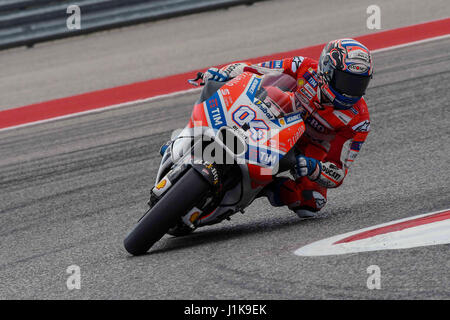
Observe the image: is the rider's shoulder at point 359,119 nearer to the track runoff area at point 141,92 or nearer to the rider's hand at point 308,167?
the rider's hand at point 308,167

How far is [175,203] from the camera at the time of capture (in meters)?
4.59

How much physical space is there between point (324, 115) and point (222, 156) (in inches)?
36.1

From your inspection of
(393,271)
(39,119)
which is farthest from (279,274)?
(39,119)

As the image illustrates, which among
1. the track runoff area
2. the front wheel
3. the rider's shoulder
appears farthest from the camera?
the track runoff area

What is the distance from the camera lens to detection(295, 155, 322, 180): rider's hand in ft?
16.8

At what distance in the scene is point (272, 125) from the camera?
4980mm

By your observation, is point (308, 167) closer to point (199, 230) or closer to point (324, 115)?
point (324, 115)

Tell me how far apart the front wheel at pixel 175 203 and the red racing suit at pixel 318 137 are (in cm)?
96

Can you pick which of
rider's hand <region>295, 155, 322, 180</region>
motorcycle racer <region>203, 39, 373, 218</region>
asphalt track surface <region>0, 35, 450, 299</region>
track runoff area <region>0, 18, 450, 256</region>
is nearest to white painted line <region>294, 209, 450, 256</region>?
asphalt track surface <region>0, 35, 450, 299</region>

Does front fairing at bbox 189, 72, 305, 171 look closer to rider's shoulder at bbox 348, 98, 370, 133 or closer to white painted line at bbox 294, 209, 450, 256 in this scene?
rider's shoulder at bbox 348, 98, 370, 133

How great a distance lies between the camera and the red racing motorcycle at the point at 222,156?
15.3 feet

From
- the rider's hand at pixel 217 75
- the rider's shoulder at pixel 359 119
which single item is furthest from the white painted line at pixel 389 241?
the rider's hand at pixel 217 75

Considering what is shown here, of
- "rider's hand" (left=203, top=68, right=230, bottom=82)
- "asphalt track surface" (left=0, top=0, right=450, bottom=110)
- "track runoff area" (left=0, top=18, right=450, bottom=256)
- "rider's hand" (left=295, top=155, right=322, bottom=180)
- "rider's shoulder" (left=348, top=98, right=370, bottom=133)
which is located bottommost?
"asphalt track surface" (left=0, top=0, right=450, bottom=110)
